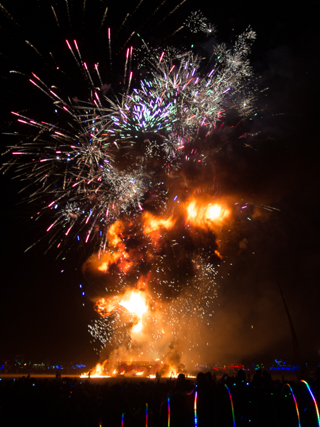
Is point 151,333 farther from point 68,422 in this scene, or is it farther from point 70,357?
point 68,422

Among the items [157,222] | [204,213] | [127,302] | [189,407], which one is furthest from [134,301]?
[189,407]

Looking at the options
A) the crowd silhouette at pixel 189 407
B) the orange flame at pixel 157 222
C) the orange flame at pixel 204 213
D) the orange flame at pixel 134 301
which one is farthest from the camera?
the orange flame at pixel 134 301

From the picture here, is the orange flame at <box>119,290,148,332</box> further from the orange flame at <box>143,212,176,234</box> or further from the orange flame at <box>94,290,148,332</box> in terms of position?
the orange flame at <box>143,212,176,234</box>

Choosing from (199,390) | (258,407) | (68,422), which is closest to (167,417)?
(199,390)

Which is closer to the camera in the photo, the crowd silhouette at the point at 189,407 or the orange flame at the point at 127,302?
the crowd silhouette at the point at 189,407

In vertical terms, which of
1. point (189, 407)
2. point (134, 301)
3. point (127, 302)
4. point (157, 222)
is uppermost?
point (157, 222)

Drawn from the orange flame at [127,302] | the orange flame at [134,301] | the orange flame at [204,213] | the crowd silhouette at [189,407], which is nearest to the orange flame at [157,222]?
the orange flame at [204,213]

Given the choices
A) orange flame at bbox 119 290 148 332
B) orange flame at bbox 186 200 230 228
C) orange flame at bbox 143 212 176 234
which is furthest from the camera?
orange flame at bbox 119 290 148 332

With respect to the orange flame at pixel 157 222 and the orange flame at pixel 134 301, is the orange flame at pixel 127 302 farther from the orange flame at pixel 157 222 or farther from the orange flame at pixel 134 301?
the orange flame at pixel 157 222

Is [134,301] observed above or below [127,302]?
above

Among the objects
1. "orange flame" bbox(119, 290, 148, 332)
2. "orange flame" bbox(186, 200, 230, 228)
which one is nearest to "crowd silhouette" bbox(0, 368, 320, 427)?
"orange flame" bbox(186, 200, 230, 228)

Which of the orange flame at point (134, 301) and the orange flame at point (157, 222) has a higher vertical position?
the orange flame at point (157, 222)

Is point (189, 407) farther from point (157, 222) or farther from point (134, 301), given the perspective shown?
point (134, 301)
